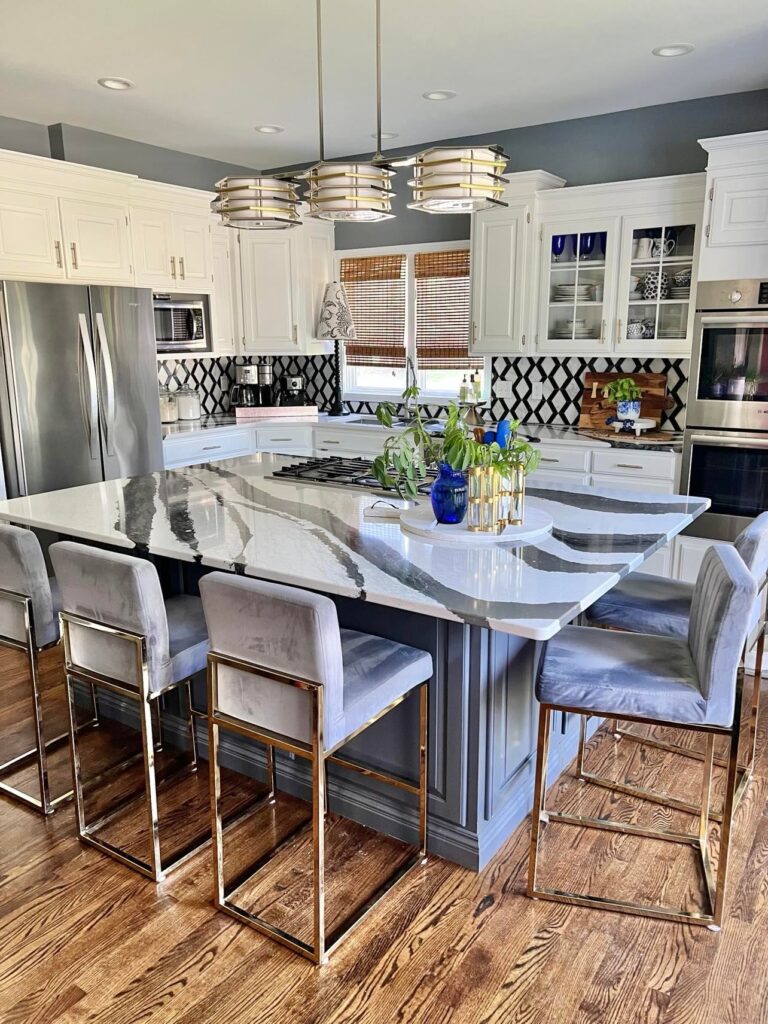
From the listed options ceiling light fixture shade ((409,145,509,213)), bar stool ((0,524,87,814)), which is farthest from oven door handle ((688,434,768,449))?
bar stool ((0,524,87,814))

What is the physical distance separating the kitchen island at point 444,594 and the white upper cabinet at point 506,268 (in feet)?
7.06

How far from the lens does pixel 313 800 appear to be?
1846mm

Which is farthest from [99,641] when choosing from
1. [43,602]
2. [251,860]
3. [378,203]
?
[378,203]

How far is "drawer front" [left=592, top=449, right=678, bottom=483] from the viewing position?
4059 millimetres

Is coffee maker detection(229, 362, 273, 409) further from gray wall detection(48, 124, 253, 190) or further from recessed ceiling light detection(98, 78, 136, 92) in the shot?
recessed ceiling light detection(98, 78, 136, 92)

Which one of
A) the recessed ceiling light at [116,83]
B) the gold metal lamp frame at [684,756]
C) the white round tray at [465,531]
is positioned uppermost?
the recessed ceiling light at [116,83]

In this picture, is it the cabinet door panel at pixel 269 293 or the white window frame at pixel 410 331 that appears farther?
the cabinet door panel at pixel 269 293

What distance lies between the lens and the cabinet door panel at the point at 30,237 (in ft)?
13.0

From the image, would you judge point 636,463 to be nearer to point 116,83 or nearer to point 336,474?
point 336,474

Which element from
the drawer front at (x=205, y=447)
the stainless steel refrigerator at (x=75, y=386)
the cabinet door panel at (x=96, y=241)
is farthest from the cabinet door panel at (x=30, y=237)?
the drawer front at (x=205, y=447)

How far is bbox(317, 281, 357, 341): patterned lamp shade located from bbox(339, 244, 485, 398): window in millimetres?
219

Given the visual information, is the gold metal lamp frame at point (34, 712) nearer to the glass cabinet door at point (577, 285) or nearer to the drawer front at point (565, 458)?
the drawer front at point (565, 458)

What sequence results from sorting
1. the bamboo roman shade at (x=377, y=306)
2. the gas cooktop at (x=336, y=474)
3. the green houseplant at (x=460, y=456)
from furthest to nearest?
1. the bamboo roman shade at (x=377, y=306)
2. the gas cooktop at (x=336, y=474)
3. the green houseplant at (x=460, y=456)

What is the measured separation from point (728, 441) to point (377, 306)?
9.57ft
